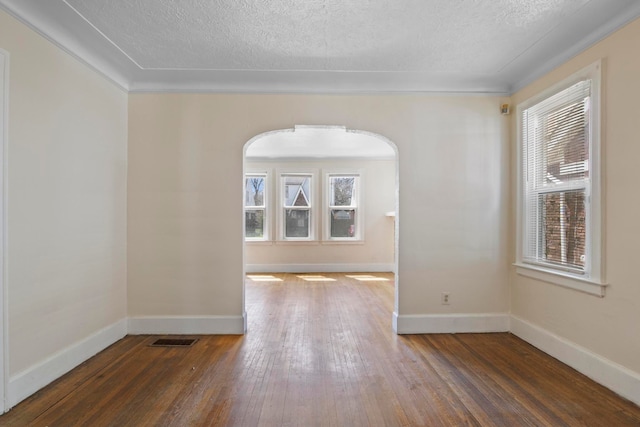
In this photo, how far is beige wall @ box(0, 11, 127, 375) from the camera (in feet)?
7.45

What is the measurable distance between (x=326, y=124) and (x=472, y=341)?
2.68 metres

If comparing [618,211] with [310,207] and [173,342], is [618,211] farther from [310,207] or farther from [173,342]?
[310,207]

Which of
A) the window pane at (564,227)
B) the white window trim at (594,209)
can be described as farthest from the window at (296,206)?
the white window trim at (594,209)

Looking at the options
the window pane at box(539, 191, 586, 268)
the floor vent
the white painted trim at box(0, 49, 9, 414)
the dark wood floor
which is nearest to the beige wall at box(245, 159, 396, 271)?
the dark wood floor

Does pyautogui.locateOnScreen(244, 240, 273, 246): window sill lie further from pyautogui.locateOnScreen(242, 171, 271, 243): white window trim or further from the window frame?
the window frame

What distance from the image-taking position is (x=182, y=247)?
3.60 m

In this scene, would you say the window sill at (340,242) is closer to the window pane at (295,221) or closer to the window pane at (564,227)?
the window pane at (295,221)

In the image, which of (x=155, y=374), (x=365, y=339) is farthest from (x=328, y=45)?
(x=155, y=374)

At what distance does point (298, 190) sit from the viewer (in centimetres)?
766

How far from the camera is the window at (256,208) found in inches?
301

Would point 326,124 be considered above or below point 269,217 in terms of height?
above

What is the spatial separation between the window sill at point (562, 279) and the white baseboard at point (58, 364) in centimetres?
414

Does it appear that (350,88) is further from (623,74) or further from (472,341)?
(472,341)

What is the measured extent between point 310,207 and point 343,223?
0.83m
